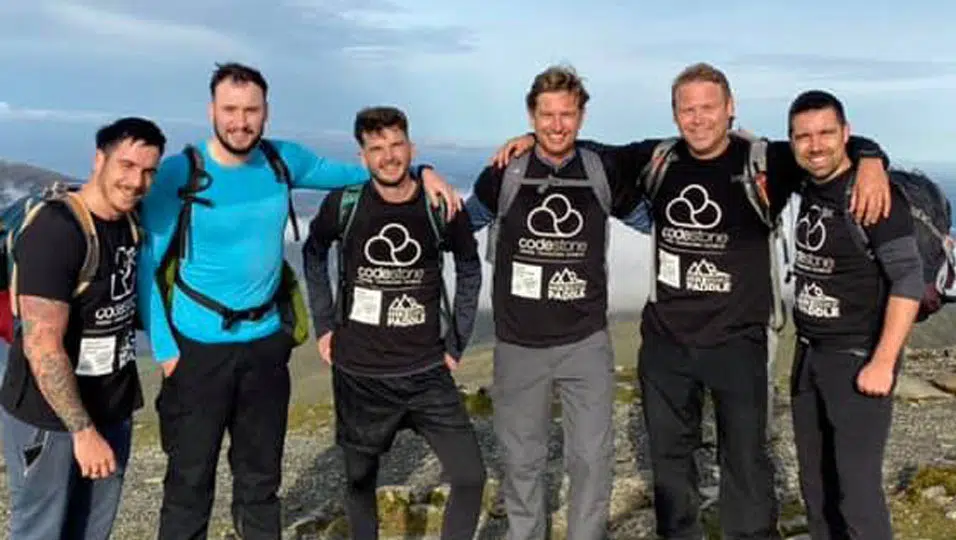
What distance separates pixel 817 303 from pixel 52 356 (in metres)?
5.90

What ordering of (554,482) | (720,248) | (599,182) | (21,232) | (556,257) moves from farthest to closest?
(554,482) < (599,182) < (556,257) < (720,248) < (21,232)

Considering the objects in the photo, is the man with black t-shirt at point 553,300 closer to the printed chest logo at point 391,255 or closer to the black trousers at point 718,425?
the black trousers at point 718,425

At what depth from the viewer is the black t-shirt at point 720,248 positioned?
8.46 m

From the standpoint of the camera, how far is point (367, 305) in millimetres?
8516

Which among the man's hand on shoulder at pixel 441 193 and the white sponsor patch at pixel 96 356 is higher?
the man's hand on shoulder at pixel 441 193

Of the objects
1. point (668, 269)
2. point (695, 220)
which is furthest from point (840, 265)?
point (668, 269)

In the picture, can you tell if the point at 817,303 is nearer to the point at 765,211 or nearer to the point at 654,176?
the point at 765,211

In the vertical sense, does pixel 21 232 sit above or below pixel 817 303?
above

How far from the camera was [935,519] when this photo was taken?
446 inches

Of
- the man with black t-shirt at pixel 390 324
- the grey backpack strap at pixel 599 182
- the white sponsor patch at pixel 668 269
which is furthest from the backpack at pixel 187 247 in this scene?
the white sponsor patch at pixel 668 269

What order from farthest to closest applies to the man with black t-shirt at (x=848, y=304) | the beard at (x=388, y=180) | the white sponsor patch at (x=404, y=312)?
1. the white sponsor patch at (x=404, y=312)
2. the beard at (x=388, y=180)
3. the man with black t-shirt at (x=848, y=304)

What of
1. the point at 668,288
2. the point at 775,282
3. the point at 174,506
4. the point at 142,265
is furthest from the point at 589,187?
the point at 174,506

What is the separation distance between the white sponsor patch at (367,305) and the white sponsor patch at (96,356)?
7.09 ft

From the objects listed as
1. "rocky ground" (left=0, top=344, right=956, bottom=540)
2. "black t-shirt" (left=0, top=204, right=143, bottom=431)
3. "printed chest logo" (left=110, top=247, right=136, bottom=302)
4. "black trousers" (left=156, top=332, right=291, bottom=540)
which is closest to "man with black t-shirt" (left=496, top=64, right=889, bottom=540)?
"rocky ground" (left=0, top=344, right=956, bottom=540)
